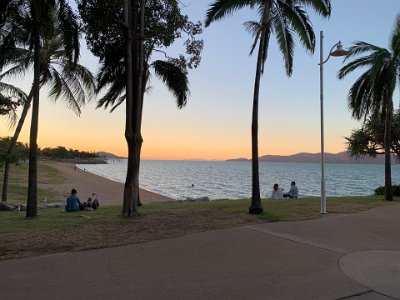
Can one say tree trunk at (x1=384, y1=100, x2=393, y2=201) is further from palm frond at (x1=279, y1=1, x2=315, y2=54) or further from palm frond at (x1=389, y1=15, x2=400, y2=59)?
palm frond at (x1=279, y1=1, x2=315, y2=54)

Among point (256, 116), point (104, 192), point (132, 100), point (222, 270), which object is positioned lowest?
point (104, 192)

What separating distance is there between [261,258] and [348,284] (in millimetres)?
1671

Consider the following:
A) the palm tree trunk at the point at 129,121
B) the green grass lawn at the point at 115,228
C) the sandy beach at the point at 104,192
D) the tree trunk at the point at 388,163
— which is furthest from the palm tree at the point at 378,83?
the sandy beach at the point at 104,192

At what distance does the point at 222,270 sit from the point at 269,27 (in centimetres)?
1010

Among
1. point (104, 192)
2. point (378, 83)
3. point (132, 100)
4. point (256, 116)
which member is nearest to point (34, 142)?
point (132, 100)

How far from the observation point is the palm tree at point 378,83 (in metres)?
18.8

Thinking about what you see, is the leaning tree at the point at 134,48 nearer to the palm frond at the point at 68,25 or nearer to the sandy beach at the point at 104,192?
the palm frond at the point at 68,25

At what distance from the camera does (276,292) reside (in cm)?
566

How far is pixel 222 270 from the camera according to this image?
260 inches

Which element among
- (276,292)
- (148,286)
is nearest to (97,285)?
(148,286)

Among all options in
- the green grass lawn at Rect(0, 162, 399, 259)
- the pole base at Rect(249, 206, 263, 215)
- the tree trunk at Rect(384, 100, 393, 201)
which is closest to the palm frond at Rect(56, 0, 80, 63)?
the green grass lawn at Rect(0, 162, 399, 259)

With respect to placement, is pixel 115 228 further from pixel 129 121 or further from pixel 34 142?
pixel 34 142

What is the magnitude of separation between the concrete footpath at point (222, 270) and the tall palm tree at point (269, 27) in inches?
173

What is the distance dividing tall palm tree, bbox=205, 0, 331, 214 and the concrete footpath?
439 centimetres
